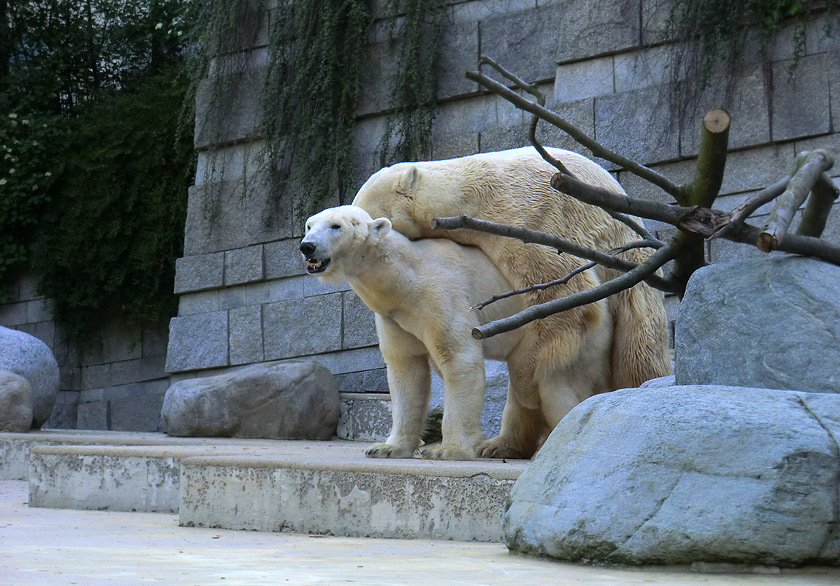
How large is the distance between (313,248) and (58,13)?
Answer: 1005cm

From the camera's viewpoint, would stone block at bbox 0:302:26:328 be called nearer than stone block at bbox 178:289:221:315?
No

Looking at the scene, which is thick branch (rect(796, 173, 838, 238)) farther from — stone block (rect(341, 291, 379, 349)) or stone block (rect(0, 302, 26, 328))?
stone block (rect(0, 302, 26, 328))

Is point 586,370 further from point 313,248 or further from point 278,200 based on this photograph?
point 278,200

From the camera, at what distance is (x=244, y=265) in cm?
948

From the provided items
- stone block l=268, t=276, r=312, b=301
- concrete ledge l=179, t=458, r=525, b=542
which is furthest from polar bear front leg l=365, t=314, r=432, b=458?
stone block l=268, t=276, r=312, b=301

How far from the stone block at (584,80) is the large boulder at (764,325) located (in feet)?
16.1

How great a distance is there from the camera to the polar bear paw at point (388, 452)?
14.7 ft

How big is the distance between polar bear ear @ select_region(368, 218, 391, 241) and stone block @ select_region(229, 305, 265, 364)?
497 centimetres

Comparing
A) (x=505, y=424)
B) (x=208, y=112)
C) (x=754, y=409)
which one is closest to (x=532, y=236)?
(x=754, y=409)

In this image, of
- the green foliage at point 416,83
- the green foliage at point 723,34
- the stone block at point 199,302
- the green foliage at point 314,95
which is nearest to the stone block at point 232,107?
the green foliage at point 314,95

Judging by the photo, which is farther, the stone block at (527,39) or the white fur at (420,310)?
the stone block at (527,39)

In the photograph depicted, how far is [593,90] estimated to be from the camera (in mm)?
7832

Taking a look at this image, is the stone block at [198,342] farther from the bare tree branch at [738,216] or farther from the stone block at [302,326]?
the bare tree branch at [738,216]

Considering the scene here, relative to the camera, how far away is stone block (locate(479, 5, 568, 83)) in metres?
8.16
